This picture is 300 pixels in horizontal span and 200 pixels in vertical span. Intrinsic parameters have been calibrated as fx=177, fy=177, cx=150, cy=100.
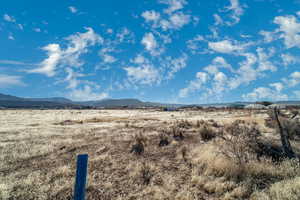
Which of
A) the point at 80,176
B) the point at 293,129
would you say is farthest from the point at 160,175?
the point at 293,129

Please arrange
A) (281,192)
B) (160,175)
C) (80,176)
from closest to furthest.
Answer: (80,176) → (281,192) → (160,175)

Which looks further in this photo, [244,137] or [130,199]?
[244,137]

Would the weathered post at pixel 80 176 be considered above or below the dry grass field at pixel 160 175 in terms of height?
above

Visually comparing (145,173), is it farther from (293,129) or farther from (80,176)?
(293,129)

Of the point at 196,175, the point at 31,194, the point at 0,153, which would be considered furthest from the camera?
the point at 0,153

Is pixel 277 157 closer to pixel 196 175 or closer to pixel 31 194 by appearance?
pixel 196 175

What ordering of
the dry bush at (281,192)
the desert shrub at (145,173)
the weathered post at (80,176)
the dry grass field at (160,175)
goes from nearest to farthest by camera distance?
the weathered post at (80,176) < the dry bush at (281,192) < the dry grass field at (160,175) < the desert shrub at (145,173)

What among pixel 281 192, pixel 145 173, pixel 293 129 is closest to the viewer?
pixel 281 192

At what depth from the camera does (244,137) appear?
8867 mm

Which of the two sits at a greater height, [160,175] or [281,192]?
[281,192]

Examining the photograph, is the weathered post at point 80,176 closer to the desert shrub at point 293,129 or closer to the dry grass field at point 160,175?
the dry grass field at point 160,175

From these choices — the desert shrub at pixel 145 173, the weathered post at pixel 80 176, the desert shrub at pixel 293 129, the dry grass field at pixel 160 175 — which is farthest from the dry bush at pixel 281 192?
the desert shrub at pixel 293 129

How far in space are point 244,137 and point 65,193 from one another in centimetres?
813

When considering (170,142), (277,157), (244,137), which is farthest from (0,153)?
(277,157)
